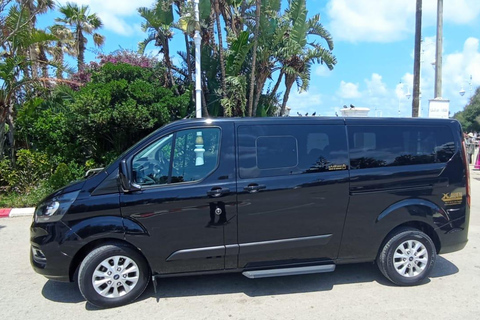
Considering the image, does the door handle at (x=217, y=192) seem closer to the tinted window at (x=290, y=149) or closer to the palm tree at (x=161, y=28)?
the tinted window at (x=290, y=149)

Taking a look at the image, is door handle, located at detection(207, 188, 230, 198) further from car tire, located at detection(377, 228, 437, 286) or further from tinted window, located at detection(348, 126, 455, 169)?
car tire, located at detection(377, 228, 437, 286)

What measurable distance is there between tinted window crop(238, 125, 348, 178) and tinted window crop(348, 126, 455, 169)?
192 mm

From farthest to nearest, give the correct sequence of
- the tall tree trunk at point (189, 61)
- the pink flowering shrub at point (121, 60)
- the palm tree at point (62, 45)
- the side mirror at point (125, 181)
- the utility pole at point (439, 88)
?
the palm tree at point (62, 45)
the pink flowering shrub at point (121, 60)
the tall tree trunk at point (189, 61)
the utility pole at point (439, 88)
the side mirror at point (125, 181)

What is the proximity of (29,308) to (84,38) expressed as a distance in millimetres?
20319

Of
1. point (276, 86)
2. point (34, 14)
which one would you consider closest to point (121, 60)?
point (34, 14)

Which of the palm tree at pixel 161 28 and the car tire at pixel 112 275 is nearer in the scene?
the car tire at pixel 112 275

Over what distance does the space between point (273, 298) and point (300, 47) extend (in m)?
9.53

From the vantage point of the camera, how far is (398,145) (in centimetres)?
409

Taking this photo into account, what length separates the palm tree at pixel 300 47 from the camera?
11.4 meters

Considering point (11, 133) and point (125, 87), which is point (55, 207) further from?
point (11, 133)

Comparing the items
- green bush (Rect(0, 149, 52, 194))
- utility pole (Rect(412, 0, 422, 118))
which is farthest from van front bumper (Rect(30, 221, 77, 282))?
utility pole (Rect(412, 0, 422, 118))

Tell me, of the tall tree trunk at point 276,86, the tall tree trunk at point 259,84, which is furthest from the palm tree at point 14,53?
the tall tree trunk at point 276,86

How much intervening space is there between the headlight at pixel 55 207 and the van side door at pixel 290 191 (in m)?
1.84

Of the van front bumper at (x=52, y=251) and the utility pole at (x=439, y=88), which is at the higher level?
the utility pole at (x=439, y=88)
